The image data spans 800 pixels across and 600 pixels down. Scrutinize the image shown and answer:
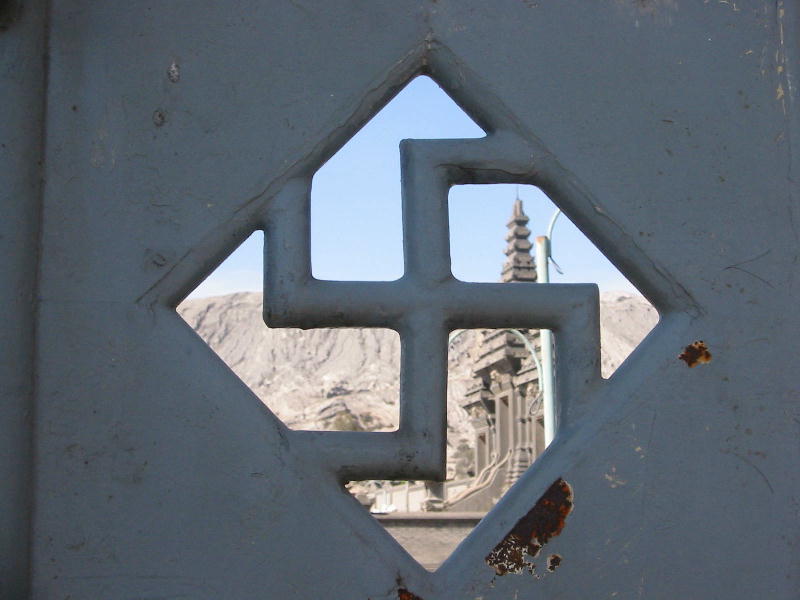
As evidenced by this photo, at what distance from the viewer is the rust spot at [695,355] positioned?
141 cm

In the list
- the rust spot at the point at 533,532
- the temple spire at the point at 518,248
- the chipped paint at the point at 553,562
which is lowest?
the chipped paint at the point at 553,562

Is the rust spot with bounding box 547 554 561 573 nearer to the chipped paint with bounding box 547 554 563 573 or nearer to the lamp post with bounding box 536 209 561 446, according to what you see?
the chipped paint with bounding box 547 554 563 573

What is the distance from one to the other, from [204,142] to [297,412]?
5532 centimetres

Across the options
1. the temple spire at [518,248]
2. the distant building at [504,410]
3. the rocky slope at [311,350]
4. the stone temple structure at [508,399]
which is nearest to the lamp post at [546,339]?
the distant building at [504,410]

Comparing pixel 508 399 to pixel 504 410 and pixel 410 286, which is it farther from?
pixel 410 286

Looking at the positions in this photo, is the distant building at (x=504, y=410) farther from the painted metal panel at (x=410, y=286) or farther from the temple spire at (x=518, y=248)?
the painted metal panel at (x=410, y=286)

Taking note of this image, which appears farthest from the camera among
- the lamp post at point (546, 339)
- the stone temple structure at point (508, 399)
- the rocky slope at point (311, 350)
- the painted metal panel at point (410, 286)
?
the rocky slope at point (311, 350)

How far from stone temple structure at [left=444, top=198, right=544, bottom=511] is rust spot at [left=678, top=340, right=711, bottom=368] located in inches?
769

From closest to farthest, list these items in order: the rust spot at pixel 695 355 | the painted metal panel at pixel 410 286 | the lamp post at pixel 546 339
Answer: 1. the painted metal panel at pixel 410 286
2. the rust spot at pixel 695 355
3. the lamp post at pixel 546 339

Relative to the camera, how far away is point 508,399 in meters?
24.5

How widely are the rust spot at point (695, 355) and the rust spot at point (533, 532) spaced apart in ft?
0.81

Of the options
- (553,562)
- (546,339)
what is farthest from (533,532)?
(546,339)

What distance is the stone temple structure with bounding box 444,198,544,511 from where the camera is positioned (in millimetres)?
21922

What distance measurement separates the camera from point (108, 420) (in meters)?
1.30
